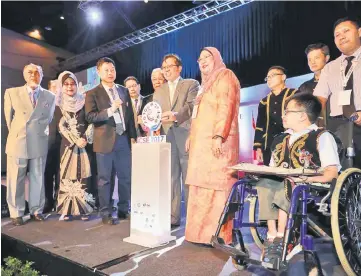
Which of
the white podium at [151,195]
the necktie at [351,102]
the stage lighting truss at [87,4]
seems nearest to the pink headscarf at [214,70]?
the white podium at [151,195]

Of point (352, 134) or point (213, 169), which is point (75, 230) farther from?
point (352, 134)

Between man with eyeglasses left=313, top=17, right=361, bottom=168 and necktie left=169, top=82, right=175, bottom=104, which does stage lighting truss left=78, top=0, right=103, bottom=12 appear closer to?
necktie left=169, top=82, right=175, bottom=104

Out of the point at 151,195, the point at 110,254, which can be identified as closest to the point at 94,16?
the point at 151,195

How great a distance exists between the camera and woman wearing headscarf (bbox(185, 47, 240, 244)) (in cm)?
210

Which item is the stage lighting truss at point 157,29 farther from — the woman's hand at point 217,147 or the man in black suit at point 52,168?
the woman's hand at point 217,147

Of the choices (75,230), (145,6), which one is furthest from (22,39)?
(75,230)

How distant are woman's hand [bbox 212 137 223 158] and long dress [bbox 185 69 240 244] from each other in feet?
0.10

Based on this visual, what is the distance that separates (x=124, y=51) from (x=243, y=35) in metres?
3.37

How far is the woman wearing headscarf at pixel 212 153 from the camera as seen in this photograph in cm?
210

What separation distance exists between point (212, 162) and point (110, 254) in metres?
0.89

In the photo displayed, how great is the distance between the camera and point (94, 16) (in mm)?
6453

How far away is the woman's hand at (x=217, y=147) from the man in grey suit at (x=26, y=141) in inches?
74.2

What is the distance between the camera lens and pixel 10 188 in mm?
3066

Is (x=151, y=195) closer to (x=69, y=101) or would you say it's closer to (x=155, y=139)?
(x=155, y=139)
